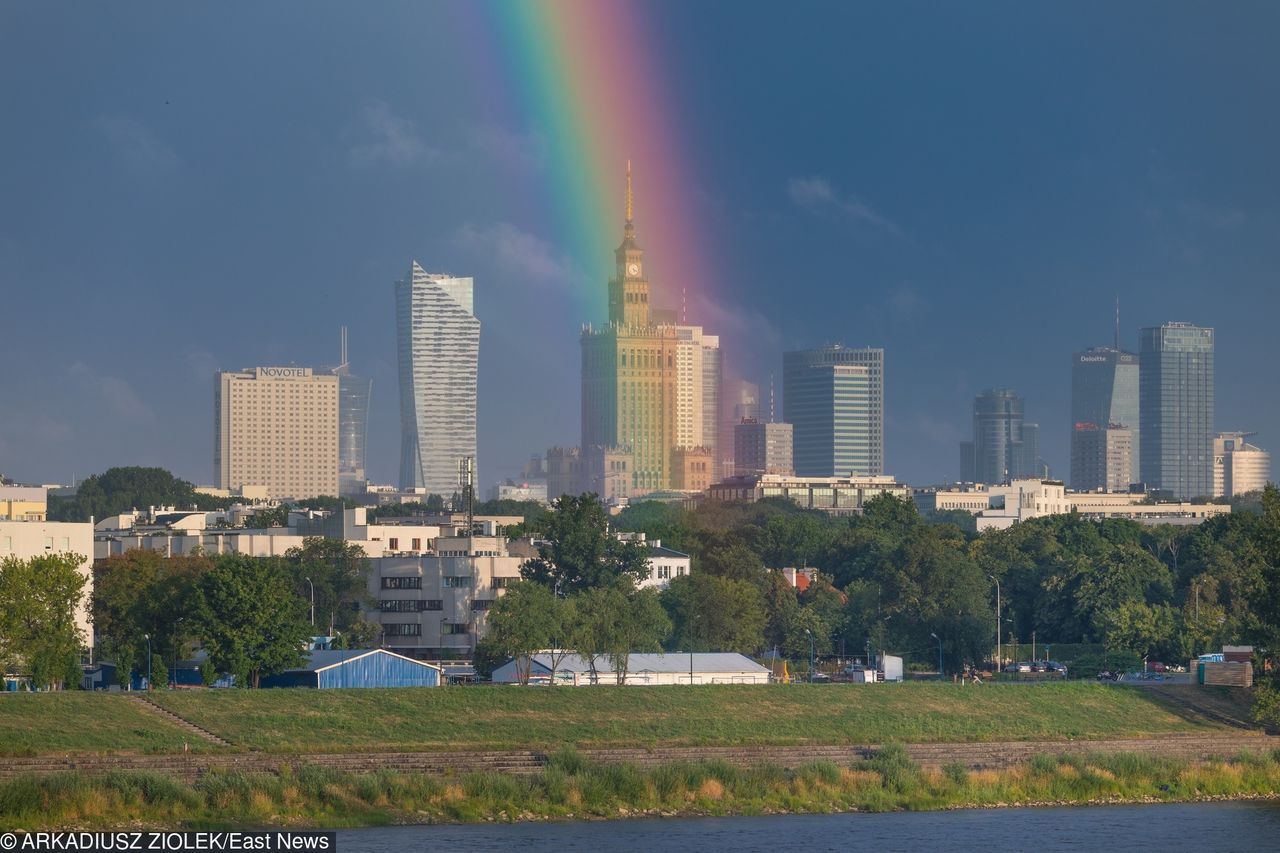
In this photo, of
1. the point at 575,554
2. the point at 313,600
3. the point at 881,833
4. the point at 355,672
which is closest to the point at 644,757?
the point at 881,833

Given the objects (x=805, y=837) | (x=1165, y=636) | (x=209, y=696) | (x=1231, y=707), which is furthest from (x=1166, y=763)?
(x=1165, y=636)

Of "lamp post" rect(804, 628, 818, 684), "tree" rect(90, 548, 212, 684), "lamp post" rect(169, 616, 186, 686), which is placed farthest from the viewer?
"lamp post" rect(804, 628, 818, 684)

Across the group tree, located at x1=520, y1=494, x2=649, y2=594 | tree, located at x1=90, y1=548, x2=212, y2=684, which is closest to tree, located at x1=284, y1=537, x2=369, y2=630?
tree, located at x1=90, y1=548, x2=212, y2=684

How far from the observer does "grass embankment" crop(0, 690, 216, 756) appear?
71.4 metres

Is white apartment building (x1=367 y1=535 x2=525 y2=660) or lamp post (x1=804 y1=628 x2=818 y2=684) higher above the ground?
white apartment building (x1=367 y1=535 x2=525 y2=660)

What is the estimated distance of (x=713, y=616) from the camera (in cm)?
13162

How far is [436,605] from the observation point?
13800 centimetres

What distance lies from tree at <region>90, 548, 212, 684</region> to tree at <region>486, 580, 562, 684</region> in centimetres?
1499

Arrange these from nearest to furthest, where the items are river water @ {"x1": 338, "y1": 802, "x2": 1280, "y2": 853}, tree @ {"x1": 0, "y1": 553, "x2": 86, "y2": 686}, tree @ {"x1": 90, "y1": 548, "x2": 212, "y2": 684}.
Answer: river water @ {"x1": 338, "y1": 802, "x2": 1280, "y2": 853}, tree @ {"x1": 0, "y1": 553, "x2": 86, "y2": 686}, tree @ {"x1": 90, "y1": 548, "x2": 212, "y2": 684}

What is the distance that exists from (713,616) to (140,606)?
1583 inches

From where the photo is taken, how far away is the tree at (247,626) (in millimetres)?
93562

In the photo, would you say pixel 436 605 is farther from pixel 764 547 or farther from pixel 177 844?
pixel 177 844

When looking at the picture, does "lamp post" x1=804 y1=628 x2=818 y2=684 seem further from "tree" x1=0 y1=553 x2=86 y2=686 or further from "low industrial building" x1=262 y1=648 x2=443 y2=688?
"tree" x1=0 y1=553 x2=86 y2=686

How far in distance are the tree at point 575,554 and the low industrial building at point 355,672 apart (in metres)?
32.4
